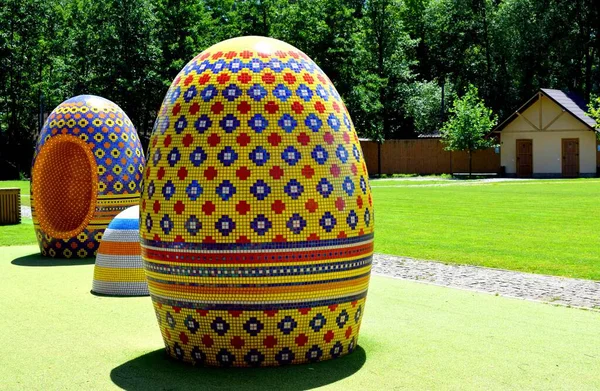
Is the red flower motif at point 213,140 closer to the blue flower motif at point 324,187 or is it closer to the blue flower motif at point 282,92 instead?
the blue flower motif at point 282,92

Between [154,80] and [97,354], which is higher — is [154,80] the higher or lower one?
the higher one

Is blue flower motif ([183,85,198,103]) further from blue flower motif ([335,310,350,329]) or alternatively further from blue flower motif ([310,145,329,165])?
blue flower motif ([335,310,350,329])

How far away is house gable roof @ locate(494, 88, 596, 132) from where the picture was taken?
54122 millimetres

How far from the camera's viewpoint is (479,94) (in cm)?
7462

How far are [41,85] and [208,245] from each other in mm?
59878

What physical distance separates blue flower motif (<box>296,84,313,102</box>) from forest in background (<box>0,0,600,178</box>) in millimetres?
48547

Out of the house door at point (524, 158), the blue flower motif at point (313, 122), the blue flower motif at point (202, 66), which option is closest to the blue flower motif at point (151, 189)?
the blue flower motif at point (202, 66)

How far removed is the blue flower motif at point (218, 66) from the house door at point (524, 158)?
52343mm

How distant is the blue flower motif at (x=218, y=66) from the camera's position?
7.18 metres

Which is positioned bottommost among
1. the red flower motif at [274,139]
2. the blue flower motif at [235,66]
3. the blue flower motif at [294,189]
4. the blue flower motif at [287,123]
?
the blue flower motif at [294,189]

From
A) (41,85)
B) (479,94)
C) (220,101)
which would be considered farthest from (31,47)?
(220,101)

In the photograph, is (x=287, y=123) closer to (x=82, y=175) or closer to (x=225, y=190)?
(x=225, y=190)

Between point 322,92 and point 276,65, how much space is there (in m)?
0.47

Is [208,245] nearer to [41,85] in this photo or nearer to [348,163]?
[348,163]
